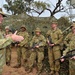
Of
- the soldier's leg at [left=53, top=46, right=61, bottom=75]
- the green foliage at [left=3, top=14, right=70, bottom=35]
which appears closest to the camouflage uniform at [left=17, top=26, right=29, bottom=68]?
the green foliage at [left=3, top=14, right=70, bottom=35]

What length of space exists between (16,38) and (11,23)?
10094mm

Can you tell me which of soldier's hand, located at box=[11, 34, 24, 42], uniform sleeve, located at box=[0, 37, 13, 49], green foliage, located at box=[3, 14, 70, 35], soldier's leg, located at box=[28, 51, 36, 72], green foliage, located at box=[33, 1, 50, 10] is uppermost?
green foliage, located at box=[33, 1, 50, 10]

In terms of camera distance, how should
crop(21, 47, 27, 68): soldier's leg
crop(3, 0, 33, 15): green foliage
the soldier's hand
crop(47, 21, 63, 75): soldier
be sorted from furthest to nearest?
1. crop(3, 0, 33, 15): green foliage
2. crop(21, 47, 27, 68): soldier's leg
3. crop(47, 21, 63, 75): soldier
4. the soldier's hand

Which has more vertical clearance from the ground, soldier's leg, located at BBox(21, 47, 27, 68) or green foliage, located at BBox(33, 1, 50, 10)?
green foliage, located at BBox(33, 1, 50, 10)

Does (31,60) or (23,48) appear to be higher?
(23,48)

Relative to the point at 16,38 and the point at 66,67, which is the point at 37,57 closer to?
the point at 66,67

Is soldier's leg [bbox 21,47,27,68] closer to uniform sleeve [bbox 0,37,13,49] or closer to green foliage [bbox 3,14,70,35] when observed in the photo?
green foliage [bbox 3,14,70,35]

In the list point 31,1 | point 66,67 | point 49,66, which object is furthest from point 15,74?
point 31,1

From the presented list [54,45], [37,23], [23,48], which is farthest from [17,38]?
[37,23]

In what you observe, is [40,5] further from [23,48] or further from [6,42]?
[6,42]

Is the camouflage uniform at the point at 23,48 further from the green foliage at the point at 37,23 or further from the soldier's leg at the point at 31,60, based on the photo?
the green foliage at the point at 37,23

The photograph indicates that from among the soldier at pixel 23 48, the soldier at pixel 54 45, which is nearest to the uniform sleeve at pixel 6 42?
the soldier at pixel 54 45

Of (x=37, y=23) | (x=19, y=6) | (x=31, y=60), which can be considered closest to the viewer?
(x=31, y=60)

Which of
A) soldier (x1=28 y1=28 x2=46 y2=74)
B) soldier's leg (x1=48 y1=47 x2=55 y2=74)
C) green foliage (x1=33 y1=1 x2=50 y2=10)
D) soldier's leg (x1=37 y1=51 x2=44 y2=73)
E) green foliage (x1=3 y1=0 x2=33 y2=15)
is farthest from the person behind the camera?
green foliage (x1=3 y1=0 x2=33 y2=15)
